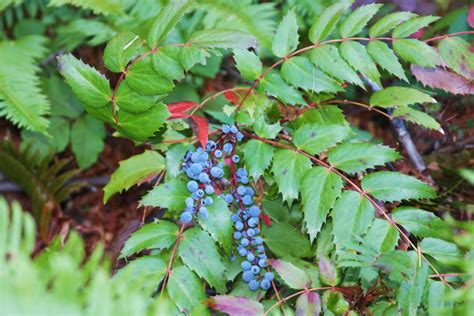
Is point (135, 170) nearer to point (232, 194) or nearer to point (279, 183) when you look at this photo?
point (232, 194)

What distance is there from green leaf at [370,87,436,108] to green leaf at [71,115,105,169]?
1.13 metres

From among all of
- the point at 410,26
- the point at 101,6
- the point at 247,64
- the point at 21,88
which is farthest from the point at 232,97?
the point at 21,88

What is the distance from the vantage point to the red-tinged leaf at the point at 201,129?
45.7 inches

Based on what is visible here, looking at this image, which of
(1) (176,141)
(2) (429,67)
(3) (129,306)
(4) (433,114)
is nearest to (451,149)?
(4) (433,114)

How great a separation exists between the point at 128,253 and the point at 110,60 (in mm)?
408

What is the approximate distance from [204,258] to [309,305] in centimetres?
23

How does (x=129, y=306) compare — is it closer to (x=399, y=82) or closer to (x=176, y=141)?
(x=176, y=141)

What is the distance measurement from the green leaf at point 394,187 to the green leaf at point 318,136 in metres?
0.11

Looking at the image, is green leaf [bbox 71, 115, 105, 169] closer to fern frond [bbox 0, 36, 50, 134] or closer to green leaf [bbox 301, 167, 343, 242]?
fern frond [bbox 0, 36, 50, 134]

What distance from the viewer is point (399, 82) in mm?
1932

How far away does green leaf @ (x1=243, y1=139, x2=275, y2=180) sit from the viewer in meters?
1.20

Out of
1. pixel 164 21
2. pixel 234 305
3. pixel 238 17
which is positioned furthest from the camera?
pixel 238 17

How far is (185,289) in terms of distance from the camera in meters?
1.12

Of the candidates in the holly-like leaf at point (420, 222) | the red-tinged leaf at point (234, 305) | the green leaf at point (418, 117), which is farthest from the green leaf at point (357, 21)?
the red-tinged leaf at point (234, 305)
